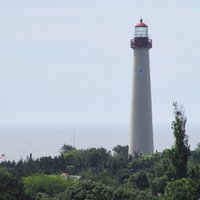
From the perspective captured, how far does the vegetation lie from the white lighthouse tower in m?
2.29

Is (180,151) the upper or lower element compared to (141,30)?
lower

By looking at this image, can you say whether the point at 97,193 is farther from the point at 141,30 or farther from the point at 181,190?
the point at 141,30

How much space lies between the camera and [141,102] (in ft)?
292

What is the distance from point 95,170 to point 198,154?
15.0 metres

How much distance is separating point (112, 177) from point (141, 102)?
1972cm

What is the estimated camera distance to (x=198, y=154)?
92062mm

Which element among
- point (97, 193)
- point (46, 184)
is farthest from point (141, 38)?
point (97, 193)

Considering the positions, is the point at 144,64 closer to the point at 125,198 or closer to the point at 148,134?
the point at 148,134

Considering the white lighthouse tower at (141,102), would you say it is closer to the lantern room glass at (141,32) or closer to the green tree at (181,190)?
the lantern room glass at (141,32)

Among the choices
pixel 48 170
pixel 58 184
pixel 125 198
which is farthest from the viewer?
pixel 48 170

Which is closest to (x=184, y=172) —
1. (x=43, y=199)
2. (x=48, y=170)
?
(x=43, y=199)

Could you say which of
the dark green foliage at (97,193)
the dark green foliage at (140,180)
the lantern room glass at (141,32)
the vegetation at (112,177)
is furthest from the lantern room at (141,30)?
the dark green foliage at (97,193)

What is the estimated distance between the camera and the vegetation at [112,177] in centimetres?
4634

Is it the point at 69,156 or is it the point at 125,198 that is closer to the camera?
the point at 125,198
